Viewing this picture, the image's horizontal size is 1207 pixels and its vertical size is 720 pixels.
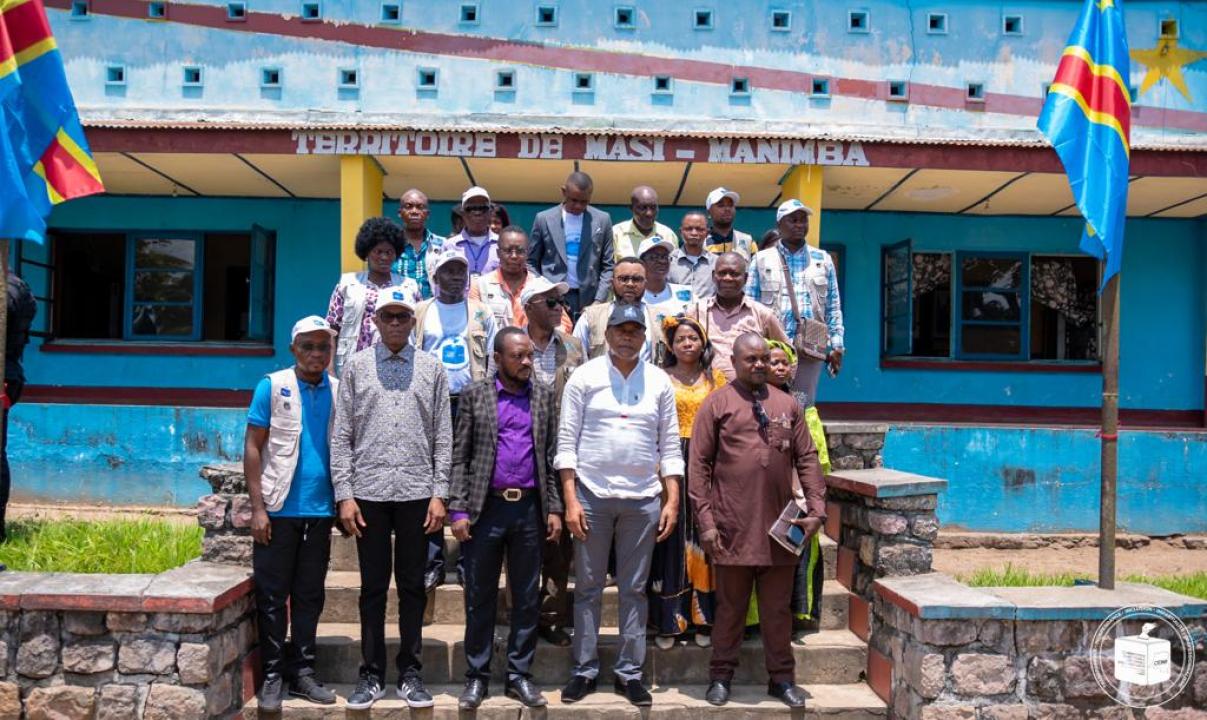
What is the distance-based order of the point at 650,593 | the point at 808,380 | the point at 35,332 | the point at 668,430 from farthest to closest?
1. the point at 35,332
2. the point at 808,380
3. the point at 650,593
4. the point at 668,430

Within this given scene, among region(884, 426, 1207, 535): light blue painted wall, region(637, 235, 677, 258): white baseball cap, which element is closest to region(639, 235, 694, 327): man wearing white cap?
region(637, 235, 677, 258): white baseball cap

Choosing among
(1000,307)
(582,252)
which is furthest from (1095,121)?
(1000,307)

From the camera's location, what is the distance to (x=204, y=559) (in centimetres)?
467

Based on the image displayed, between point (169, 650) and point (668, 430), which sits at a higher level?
point (668, 430)

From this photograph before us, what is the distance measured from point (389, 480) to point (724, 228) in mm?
3001

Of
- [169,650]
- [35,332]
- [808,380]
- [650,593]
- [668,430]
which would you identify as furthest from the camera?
[35,332]

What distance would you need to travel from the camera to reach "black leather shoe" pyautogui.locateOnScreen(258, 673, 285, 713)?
14.0 feet

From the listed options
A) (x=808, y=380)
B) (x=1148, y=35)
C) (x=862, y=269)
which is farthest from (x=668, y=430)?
(x=1148, y=35)

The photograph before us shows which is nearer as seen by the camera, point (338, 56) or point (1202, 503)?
point (1202, 503)

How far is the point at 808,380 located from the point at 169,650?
3.77 meters

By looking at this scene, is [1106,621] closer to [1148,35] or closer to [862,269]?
[862,269]

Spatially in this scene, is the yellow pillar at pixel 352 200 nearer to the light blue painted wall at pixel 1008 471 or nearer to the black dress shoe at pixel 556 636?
the black dress shoe at pixel 556 636

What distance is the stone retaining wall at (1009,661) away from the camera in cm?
433

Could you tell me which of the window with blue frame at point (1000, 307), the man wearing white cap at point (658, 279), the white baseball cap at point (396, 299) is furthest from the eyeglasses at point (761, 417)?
the window with blue frame at point (1000, 307)
